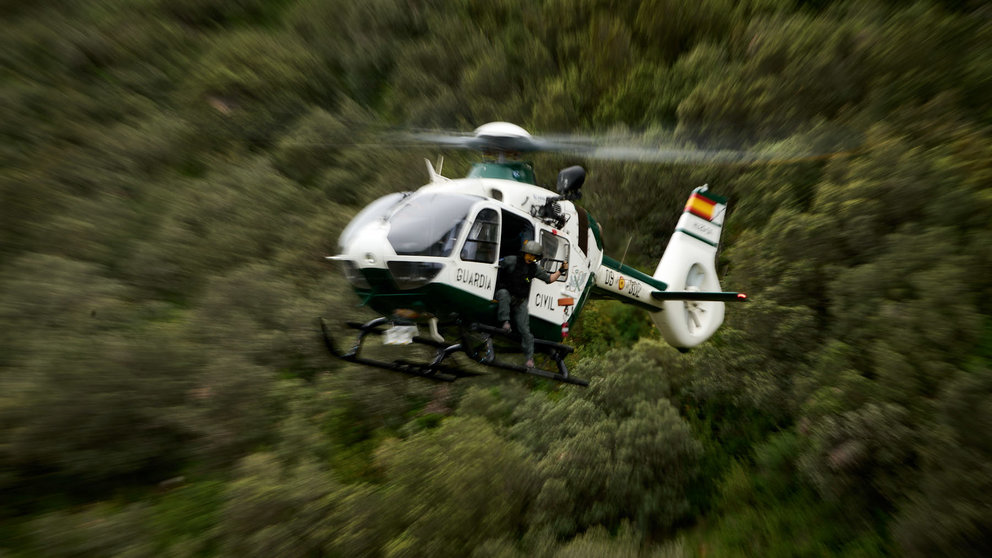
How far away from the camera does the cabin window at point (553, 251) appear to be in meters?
6.01

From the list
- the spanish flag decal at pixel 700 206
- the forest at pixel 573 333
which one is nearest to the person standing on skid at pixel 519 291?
the forest at pixel 573 333

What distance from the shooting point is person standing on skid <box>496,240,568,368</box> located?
556 cm

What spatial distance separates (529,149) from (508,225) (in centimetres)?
87

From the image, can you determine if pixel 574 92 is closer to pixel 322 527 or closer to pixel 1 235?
pixel 322 527

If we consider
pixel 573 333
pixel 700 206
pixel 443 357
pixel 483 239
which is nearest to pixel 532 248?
pixel 483 239

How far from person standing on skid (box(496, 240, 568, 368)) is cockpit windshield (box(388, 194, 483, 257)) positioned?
826 mm

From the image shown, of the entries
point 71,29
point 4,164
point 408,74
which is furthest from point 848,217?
point 71,29

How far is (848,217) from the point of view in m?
7.96

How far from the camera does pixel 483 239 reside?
5.28 metres

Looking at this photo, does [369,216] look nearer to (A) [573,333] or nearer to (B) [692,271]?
(B) [692,271]

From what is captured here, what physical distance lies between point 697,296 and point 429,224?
13.6 feet

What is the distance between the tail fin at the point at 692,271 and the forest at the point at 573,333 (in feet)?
3.51

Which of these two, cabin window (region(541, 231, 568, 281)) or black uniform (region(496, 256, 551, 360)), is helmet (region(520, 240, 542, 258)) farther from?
cabin window (region(541, 231, 568, 281))

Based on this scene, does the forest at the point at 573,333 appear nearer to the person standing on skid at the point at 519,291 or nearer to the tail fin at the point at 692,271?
the tail fin at the point at 692,271
